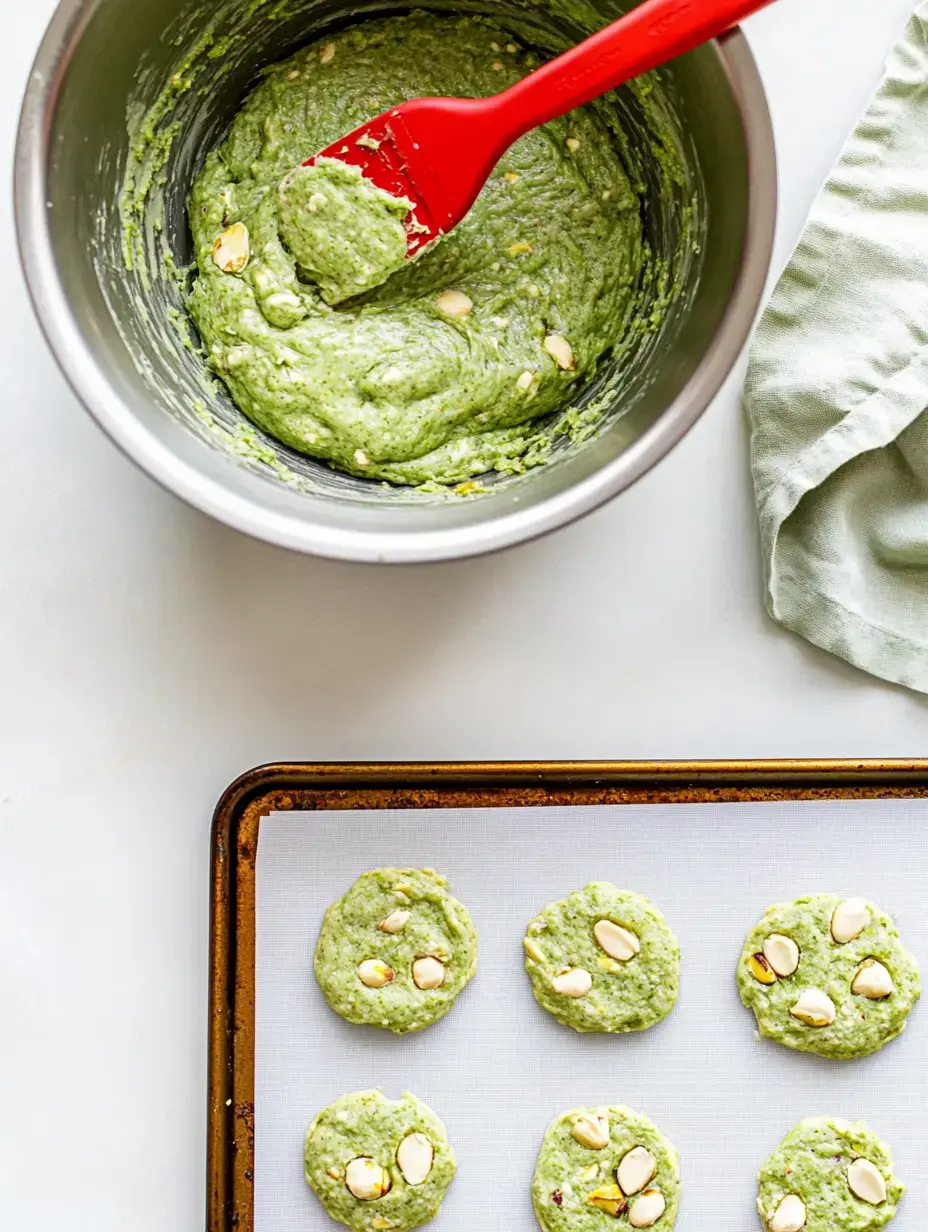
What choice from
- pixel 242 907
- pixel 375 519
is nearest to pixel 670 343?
pixel 375 519

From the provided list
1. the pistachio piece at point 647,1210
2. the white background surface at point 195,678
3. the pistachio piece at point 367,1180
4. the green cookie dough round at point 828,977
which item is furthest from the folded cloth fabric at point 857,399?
the pistachio piece at point 367,1180

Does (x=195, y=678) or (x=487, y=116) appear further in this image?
(x=195, y=678)

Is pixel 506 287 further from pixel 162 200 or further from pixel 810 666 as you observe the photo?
pixel 810 666

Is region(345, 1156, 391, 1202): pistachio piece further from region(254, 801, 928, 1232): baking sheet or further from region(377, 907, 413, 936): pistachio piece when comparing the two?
region(377, 907, 413, 936): pistachio piece

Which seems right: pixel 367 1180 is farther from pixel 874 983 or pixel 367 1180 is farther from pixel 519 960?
pixel 874 983

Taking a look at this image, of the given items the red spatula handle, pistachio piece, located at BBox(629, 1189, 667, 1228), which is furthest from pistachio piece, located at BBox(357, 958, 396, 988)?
the red spatula handle

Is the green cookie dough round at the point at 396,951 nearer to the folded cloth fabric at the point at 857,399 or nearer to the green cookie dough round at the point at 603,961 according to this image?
the green cookie dough round at the point at 603,961

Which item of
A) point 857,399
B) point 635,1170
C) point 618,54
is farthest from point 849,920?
point 618,54
